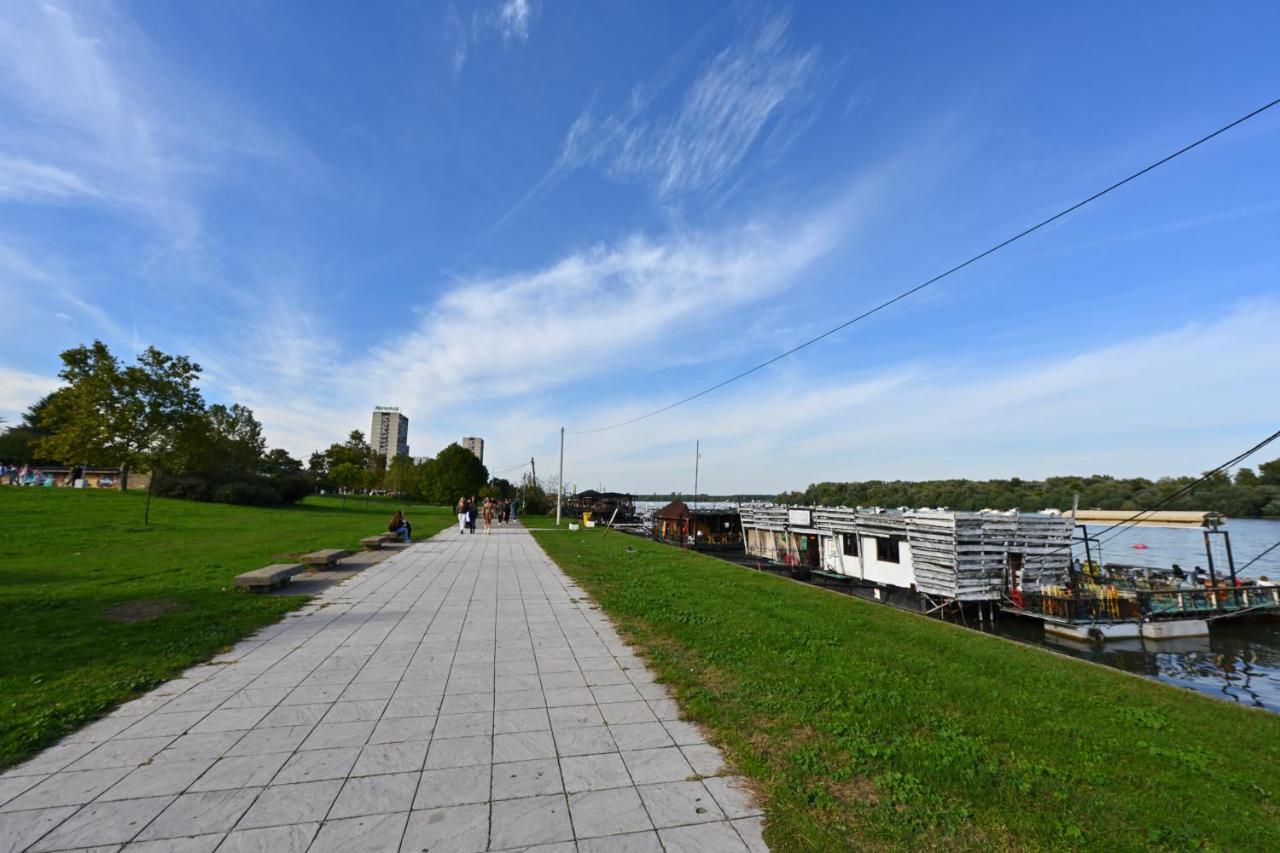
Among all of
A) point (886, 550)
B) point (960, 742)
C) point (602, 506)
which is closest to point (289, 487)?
point (602, 506)

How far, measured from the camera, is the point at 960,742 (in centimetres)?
395

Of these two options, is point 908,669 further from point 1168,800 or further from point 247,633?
point 247,633

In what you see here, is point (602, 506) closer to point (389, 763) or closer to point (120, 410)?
point (120, 410)

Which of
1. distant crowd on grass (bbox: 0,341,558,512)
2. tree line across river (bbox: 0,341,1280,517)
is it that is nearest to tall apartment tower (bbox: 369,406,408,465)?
tree line across river (bbox: 0,341,1280,517)

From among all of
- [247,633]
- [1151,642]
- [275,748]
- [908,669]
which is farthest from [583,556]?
[1151,642]

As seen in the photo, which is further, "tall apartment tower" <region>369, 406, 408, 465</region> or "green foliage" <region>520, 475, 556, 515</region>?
"tall apartment tower" <region>369, 406, 408, 465</region>

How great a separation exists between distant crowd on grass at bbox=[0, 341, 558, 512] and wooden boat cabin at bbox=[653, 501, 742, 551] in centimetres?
1610

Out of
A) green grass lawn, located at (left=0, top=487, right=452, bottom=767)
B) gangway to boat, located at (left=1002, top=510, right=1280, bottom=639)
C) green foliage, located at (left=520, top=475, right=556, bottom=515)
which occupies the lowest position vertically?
gangway to boat, located at (left=1002, top=510, right=1280, bottom=639)

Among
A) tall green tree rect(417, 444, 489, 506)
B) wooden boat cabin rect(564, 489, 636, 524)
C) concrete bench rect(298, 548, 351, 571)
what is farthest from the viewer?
wooden boat cabin rect(564, 489, 636, 524)

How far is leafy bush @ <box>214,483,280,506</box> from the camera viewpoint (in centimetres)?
3750

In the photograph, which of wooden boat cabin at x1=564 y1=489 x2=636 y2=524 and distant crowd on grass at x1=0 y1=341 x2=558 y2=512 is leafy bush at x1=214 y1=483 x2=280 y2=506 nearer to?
distant crowd on grass at x1=0 y1=341 x2=558 y2=512

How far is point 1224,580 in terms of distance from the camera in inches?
794

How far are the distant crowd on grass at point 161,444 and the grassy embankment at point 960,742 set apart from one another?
26.4m

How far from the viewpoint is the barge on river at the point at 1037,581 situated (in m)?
16.8
